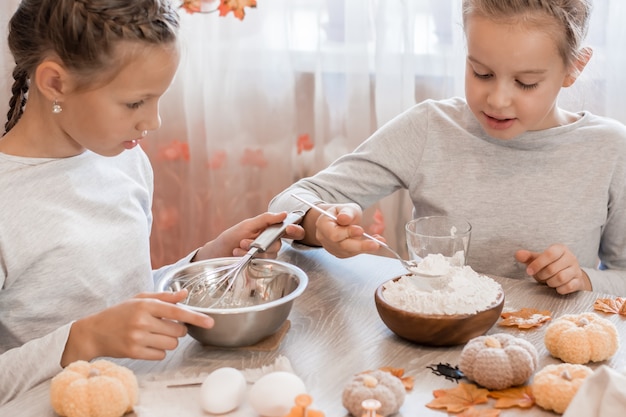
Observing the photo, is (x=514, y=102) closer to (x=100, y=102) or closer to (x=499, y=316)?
(x=499, y=316)

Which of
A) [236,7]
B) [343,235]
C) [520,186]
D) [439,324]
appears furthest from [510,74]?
[236,7]

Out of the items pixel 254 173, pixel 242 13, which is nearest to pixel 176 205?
pixel 254 173

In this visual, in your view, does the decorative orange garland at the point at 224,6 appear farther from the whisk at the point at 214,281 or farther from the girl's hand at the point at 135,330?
the girl's hand at the point at 135,330

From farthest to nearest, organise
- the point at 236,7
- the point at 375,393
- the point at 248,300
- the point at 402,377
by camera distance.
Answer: the point at 236,7
the point at 248,300
the point at 402,377
the point at 375,393

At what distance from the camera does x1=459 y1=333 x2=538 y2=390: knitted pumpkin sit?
35.8 inches

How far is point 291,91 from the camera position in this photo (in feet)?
7.42

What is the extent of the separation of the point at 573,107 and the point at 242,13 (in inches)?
39.4

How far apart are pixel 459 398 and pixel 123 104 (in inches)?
27.4

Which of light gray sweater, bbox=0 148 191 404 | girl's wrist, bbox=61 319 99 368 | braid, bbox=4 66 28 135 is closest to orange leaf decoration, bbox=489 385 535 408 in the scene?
girl's wrist, bbox=61 319 99 368

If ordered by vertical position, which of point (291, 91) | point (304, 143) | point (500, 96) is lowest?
point (304, 143)

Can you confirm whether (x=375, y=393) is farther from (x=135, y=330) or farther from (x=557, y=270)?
(x=557, y=270)

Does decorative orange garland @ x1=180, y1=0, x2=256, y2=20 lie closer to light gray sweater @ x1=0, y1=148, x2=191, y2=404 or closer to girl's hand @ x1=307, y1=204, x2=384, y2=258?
light gray sweater @ x1=0, y1=148, x2=191, y2=404

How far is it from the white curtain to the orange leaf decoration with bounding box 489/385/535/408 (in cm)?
107

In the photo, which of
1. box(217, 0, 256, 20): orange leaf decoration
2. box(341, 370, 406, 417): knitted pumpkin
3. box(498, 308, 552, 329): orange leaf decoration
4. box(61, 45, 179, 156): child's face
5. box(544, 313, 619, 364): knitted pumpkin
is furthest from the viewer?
box(217, 0, 256, 20): orange leaf decoration
